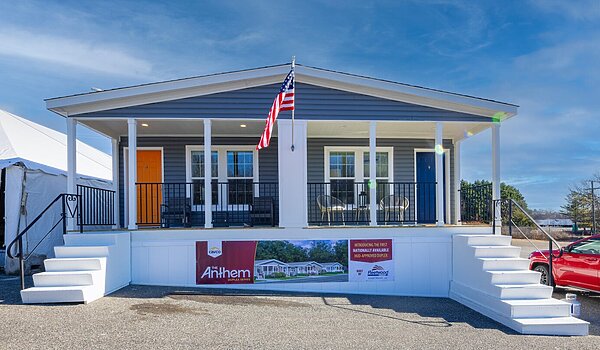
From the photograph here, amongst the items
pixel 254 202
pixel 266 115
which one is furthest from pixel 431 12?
pixel 254 202

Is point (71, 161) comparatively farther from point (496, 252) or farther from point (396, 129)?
point (496, 252)

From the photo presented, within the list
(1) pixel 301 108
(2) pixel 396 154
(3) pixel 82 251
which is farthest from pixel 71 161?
(2) pixel 396 154

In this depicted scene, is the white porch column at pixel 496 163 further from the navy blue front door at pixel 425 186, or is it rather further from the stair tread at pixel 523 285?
the navy blue front door at pixel 425 186

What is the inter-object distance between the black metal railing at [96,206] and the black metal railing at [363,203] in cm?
520

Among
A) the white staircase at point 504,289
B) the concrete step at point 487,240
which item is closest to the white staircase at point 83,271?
the white staircase at point 504,289

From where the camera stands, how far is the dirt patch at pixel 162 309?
6.38 meters

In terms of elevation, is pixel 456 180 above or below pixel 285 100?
below

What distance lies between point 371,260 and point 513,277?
9.11ft

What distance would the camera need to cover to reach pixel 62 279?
22.4 feet

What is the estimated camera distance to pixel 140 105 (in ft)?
29.3

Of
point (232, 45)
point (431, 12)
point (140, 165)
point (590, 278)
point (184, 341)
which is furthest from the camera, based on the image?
point (232, 45)

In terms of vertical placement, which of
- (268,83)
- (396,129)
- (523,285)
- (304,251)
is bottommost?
(523,285)

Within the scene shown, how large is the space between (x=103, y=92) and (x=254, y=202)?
4.06 meters

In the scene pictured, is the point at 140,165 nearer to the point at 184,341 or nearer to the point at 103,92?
the point at 103,92
